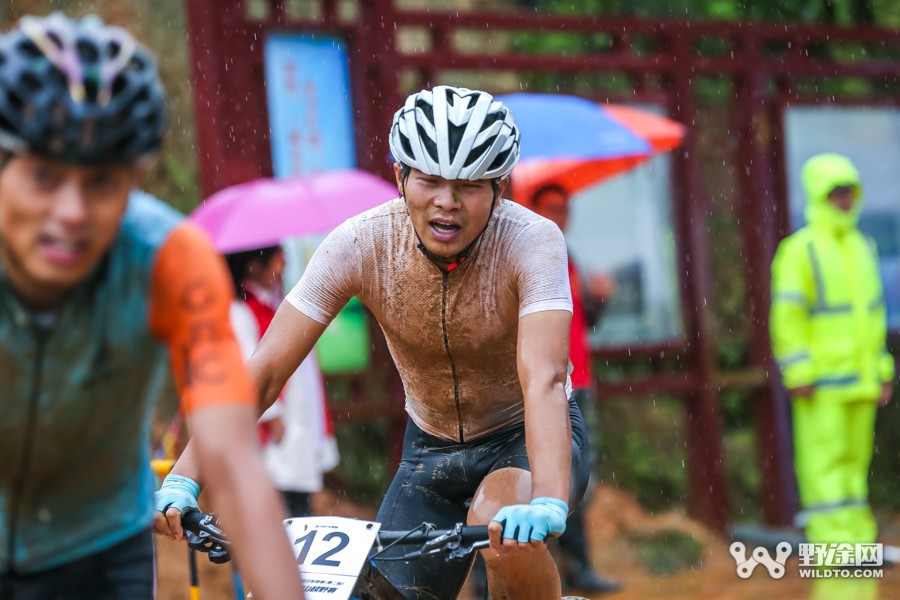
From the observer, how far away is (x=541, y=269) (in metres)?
4.13

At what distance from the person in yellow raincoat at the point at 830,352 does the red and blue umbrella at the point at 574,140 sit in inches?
45.0

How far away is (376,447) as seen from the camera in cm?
1182

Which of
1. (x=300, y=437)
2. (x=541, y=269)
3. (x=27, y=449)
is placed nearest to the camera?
(x=27, y=449)

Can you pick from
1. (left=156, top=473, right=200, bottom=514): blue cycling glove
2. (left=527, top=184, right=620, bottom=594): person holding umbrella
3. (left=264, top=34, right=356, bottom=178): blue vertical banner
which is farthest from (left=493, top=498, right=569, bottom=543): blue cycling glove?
(left=264, top=34, right=356, bottom=178): blue vertical banner

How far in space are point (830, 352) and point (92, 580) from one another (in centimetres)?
703

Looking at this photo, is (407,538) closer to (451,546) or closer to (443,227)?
(451,546)

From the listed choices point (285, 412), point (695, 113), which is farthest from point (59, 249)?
point (695, 113)

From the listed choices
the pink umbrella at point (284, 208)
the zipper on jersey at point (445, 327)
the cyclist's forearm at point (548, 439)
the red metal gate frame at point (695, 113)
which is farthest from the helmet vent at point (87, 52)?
the red metal gate frame at point (695, 113)

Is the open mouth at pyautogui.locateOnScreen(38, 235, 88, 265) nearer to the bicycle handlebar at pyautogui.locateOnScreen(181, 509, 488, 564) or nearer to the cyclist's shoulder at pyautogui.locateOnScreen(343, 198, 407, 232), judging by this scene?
the bicycle handlebar at pyautogui.locateOnScreen(181, 509, 488, 564)

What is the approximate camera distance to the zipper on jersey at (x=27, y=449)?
2680 millimetres

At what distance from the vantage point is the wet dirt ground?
8.83 metres

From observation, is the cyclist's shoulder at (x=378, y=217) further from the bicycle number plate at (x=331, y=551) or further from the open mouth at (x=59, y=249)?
the open mouth at (x=59, y=249)

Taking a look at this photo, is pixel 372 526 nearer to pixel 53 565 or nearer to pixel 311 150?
pixel 53 565

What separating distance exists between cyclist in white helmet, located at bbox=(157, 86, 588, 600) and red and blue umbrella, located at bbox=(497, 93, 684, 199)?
3.56 meters
